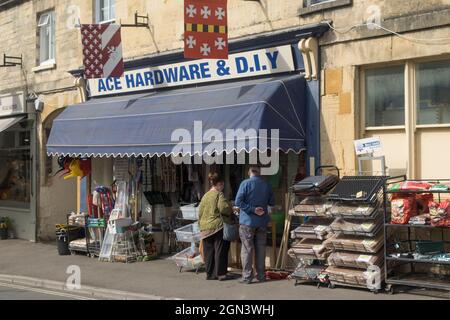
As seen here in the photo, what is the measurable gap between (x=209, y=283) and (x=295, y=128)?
2874mm

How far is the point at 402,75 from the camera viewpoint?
9.36 meters

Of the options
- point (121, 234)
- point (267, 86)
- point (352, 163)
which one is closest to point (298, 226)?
point (352, 163)

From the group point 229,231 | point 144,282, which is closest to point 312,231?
point 229,231

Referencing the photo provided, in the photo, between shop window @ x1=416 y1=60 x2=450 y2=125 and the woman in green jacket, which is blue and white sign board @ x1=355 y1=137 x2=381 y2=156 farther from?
the woman in green jacket

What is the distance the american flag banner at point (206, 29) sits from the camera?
10422 millimetres

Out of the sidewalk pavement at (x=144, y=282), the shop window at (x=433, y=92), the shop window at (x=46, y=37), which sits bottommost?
the sidewalk pavement at (x=144, y=282)

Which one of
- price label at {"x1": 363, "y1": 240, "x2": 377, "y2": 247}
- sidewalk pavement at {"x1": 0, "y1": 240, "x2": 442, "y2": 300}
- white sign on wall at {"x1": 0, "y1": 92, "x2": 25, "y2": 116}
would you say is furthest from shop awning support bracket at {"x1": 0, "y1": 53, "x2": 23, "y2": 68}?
price label at {"x1": 363, "y1": 240, "x2": 377, "y2": 247}

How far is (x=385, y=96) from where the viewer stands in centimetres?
957

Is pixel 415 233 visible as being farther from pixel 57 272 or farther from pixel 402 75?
pixel 57 272

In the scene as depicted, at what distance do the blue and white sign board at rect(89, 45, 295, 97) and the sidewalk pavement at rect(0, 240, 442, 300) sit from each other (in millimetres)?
3661

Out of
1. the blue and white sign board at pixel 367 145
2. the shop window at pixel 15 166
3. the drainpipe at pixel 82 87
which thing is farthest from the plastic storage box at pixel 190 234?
the shop window at pixel 15 166

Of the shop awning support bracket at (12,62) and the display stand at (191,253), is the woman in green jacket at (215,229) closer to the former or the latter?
the display stand at (191,253)

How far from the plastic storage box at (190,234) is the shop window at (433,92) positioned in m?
4.20

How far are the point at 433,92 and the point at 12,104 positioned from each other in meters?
11.6
